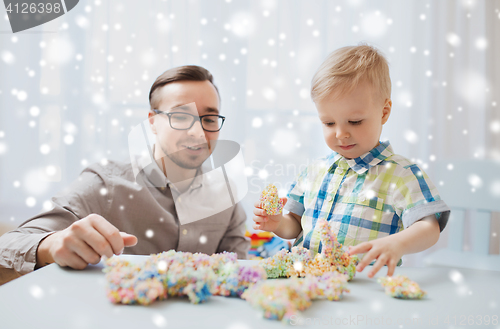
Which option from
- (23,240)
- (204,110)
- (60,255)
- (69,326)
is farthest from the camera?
(204,110)

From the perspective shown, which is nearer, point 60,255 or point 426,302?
point 426,302

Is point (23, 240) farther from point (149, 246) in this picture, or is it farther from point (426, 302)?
point (426, 302)

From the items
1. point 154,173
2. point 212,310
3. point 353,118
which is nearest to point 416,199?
point 353,118

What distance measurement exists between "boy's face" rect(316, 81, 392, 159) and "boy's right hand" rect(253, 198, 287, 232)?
0.71 ft

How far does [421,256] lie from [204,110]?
182 centimetres

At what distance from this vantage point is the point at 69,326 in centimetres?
39

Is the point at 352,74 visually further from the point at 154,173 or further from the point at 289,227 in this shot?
the point at 154,173

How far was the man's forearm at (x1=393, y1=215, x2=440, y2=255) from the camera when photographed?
2.15ft

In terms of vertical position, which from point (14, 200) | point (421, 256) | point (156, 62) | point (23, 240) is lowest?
point (421, 256)

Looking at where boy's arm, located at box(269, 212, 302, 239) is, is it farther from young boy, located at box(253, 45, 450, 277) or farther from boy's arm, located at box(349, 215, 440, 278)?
boy's arm, located at box(349, 215, 440, 278)

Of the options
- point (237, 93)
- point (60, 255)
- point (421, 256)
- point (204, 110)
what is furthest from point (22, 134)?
point (421, 256)

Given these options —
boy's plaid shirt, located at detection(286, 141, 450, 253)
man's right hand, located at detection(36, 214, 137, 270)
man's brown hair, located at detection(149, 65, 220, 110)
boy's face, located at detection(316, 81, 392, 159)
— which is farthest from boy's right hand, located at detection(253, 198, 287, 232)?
man's brown hair, located at detection(149, 65, 220, 110)

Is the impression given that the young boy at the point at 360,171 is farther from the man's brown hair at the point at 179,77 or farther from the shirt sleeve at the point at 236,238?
the man's brown hair at the point at 179,77

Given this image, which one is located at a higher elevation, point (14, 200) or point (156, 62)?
point (156, 62)
